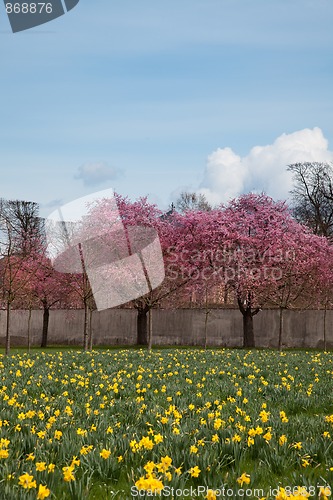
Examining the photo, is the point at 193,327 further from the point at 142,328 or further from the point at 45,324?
the point at 45,324

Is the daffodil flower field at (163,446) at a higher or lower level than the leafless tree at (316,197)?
lower

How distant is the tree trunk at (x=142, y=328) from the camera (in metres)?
41.0

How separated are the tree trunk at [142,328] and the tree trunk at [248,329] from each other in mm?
6408

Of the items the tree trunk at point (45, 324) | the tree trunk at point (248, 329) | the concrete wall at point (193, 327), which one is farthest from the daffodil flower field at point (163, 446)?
the tree trunk at point (45, 324)

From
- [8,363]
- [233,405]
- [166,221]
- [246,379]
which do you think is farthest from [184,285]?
[233,405]

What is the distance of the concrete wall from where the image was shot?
4069cm

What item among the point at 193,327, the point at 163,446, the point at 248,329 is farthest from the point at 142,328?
the point at 163,446

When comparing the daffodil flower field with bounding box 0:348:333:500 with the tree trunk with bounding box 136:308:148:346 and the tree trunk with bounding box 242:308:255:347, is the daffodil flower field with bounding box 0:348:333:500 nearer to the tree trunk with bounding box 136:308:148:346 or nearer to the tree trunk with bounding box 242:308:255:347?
the tree trunk with bounding box 242:308:255:347

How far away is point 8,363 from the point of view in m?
17.2

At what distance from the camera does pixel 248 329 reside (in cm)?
3894

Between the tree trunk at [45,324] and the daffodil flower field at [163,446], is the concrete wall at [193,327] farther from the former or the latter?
the daffodil flower field at [163,446]

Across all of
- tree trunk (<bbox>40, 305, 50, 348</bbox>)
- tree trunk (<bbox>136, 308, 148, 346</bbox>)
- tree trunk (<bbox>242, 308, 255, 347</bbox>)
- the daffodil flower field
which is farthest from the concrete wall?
the daffodil flower field

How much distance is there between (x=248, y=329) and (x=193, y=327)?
4283 mm

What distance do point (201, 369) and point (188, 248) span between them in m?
25.3
